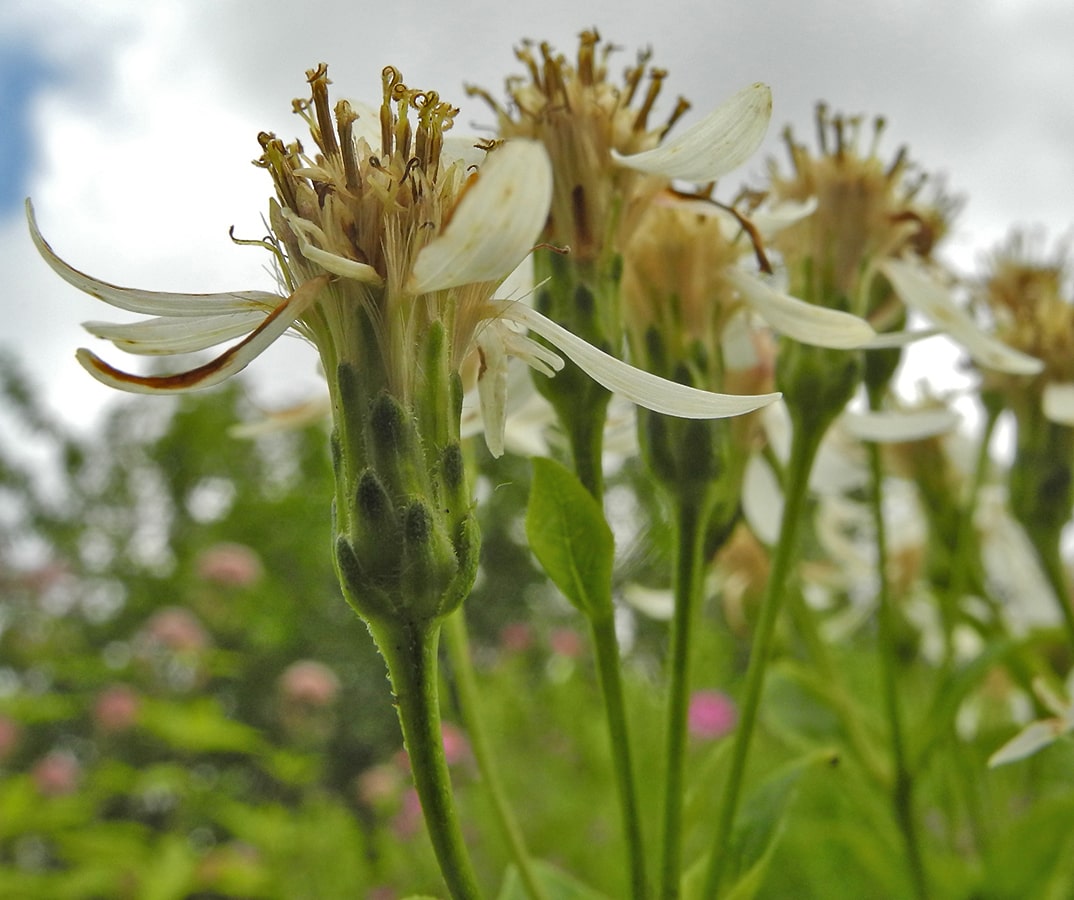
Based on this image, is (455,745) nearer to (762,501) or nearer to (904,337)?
(762,501)

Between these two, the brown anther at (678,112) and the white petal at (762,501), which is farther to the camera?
the white petal at (762,501)

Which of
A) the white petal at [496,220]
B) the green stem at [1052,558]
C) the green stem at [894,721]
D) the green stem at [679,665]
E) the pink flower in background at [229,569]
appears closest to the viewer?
the white petal at [496,220]

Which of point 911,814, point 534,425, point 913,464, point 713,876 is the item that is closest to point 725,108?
point 534,425

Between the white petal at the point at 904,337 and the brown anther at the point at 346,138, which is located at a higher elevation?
the brown anther at the point at 346,138

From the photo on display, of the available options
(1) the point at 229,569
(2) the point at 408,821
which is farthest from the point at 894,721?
(1) the point at 229,569

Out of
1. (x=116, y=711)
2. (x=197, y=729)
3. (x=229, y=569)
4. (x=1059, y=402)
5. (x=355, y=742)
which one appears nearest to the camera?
(x=1059, y=402)

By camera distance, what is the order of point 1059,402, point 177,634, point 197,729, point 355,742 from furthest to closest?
point 355,742, point 177,634, point 197,729, point 1059,402

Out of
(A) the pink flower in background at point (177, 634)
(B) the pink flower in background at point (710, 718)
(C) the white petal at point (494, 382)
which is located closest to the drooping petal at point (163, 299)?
(C) the white petal at point (494, 382)

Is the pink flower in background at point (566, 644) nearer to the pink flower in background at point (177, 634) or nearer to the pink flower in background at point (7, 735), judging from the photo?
the pink flower in background at point (177, 634)
